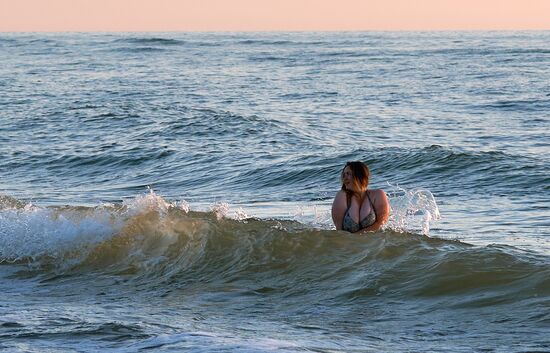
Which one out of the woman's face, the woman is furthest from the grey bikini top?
the woman's face

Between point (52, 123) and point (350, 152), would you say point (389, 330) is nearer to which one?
point (350, 152)

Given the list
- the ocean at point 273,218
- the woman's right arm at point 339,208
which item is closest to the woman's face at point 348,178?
the woman's right arm at point 339,208

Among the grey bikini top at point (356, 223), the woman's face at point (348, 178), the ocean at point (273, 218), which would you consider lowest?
the ocean at point (273, 218)

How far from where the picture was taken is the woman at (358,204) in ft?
33.5

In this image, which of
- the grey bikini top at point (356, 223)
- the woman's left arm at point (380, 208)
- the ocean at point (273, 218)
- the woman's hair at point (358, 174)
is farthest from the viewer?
the grey bikini top at point (356, 223)

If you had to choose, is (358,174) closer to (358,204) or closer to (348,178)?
(348,178)

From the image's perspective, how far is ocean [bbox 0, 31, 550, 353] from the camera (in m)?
8.07

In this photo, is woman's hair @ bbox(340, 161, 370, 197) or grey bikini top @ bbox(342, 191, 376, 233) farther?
grey bikini top @ bbox(342, 191, 376, 233)

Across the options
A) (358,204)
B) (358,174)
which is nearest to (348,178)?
(358,174)

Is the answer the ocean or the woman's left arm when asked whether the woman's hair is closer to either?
the woman's left arm

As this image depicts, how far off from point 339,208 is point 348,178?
16.2 inches

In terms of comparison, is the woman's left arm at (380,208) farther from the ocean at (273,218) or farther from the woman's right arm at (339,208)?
the woman's right arm at (339,208)

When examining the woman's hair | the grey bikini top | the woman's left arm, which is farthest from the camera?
the grey bikini top

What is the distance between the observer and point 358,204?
10430mm
